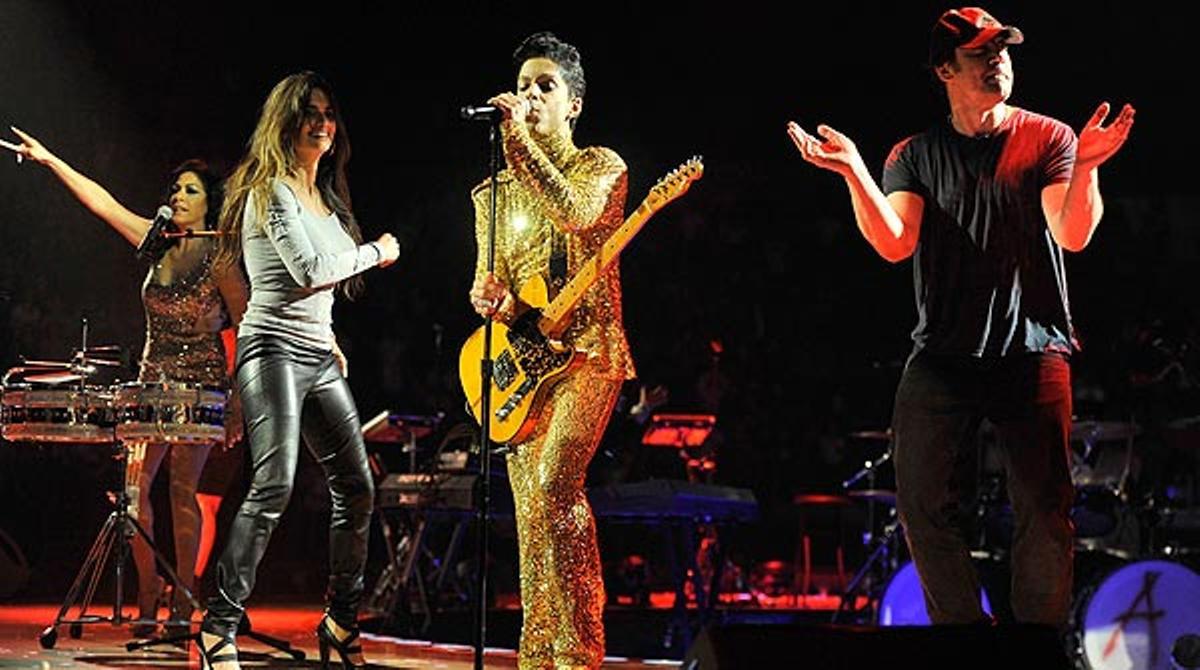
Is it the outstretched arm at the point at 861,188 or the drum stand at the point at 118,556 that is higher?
the outstretched arm at the point at 861,188

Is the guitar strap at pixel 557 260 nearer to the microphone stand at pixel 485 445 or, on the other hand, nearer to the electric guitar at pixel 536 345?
the electric guitar at pixel 536 345

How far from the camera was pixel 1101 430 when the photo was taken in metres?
9.37

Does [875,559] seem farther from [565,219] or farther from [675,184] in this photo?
[565,219]

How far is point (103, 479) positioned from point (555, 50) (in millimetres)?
7657

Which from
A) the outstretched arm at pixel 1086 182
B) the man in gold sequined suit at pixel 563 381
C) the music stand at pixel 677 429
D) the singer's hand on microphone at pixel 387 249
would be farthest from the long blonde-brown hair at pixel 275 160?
the music stand at pixel 677 429

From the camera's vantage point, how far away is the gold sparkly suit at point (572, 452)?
5.30m

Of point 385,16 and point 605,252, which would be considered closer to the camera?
point 605,252

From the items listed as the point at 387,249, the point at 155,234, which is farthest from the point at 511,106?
the point at 155,234

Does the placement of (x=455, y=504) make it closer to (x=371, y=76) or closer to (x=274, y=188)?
(x=371, y=76)

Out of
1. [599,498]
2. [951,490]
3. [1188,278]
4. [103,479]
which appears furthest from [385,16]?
[1188,278]

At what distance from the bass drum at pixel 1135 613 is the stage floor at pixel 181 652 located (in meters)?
1.76

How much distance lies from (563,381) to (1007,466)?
1.52 m

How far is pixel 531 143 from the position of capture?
17.1 feet

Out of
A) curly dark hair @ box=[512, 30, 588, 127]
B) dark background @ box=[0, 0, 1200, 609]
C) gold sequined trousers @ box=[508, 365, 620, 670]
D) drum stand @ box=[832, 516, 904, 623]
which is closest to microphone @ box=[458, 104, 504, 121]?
curly dark hair @ box=[512, 30, 588, 127]
